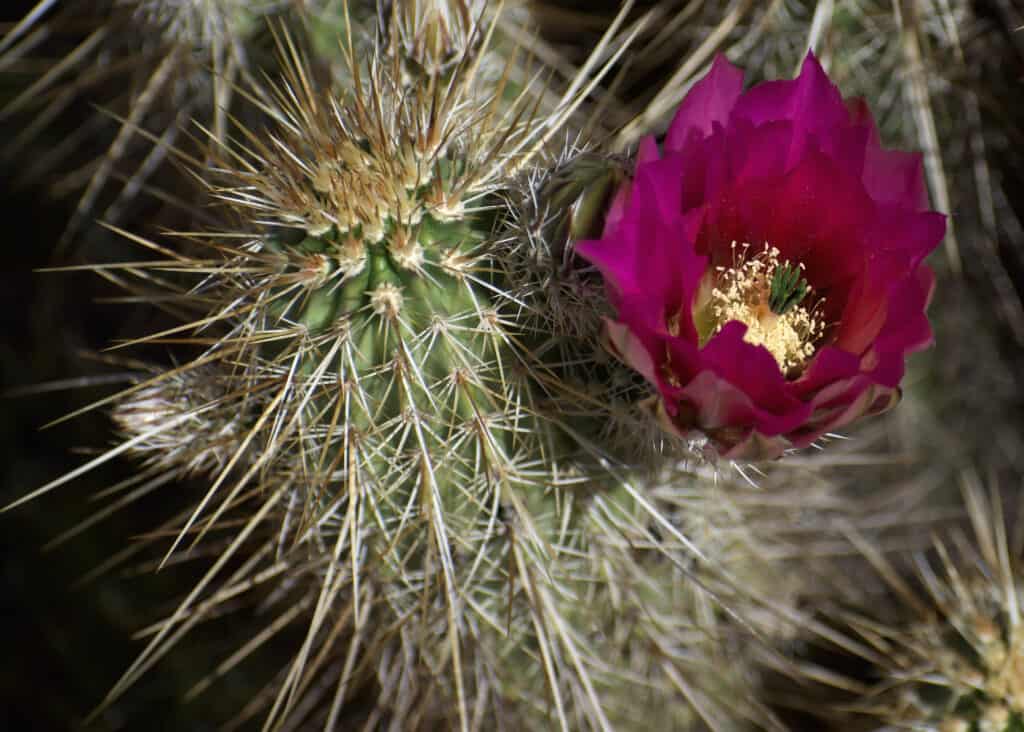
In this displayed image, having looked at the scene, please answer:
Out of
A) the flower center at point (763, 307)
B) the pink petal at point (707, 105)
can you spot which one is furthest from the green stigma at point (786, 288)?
the pink petal at point (707, 105)

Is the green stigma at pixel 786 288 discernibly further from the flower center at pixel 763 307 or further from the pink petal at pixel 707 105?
the pink petal at pixel 707 105

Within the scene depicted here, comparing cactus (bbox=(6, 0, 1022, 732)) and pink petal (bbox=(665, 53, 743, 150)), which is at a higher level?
pink petal (bbox=(665, 53, 743, 150))

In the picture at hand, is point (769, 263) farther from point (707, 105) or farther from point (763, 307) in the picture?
point (707, 105)

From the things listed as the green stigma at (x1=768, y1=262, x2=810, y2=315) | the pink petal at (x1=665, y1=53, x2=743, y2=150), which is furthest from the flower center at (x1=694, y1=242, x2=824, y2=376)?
the pink petal at (x1=665, y1=53, x2=743, y2=150)

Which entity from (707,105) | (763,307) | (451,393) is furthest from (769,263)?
(451,393)

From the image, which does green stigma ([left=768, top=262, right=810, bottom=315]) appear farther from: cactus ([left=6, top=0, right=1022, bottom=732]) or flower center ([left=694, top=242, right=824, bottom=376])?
cactus ([left=6, top=0, right=1022, bottom=732])

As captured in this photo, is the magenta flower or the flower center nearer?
the magenta flower

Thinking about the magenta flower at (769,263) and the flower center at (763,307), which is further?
the flower center at (763,307)
